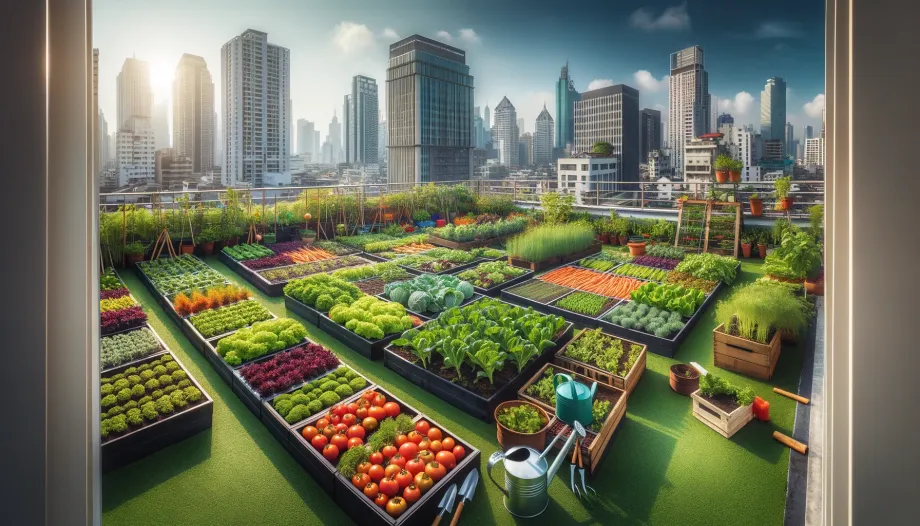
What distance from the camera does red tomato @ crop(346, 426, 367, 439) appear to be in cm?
279

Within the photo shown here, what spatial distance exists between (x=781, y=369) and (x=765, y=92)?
139 feet

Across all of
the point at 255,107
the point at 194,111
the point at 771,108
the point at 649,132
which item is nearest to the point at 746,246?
the point at 771,108

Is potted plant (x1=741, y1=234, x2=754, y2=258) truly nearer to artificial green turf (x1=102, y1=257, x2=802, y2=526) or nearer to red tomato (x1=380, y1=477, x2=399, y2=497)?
artificial green turf (x1=102, y1=257, x2=802, y2=526)

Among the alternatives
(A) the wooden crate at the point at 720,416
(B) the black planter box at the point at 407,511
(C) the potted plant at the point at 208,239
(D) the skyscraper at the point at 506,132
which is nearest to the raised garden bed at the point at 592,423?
(A) the wooden crate at the point at 720,416

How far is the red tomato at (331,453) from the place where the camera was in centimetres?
263

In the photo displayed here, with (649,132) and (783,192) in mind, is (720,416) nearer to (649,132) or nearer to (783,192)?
(783,192)

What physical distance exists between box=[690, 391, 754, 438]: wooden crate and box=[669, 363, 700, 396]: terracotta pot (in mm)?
227

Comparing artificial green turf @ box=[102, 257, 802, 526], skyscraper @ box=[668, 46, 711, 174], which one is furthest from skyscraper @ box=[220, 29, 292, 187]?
artificial green turf @ box=[102, 257, 802, 526]

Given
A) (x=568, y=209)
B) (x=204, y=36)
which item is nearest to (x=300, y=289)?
(x=204, y=36)

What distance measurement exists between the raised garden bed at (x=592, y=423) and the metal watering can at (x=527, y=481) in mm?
373

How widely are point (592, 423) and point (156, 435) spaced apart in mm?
2891

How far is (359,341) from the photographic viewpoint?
4344 mm

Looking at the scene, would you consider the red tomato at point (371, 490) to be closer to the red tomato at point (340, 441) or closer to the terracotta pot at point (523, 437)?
the red tomato at point (340, 441)
